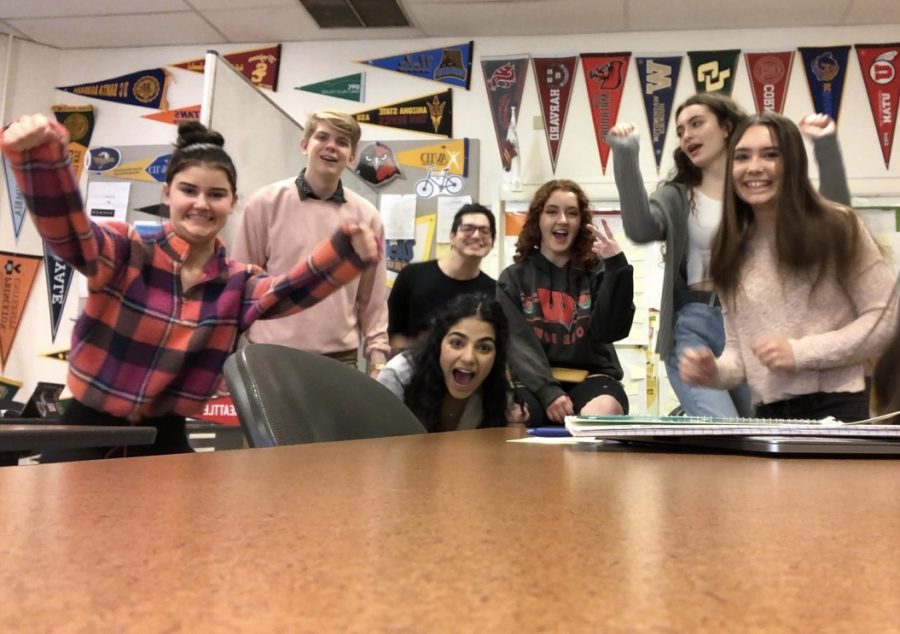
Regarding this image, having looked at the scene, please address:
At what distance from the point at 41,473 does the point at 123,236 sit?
113cm

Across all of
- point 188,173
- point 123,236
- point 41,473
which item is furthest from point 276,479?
point 188,173

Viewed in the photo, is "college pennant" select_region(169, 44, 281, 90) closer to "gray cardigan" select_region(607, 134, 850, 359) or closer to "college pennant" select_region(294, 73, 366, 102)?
"college pennant" select_region(294, 73, 366, 102)

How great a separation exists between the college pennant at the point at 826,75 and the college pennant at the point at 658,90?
52 cm

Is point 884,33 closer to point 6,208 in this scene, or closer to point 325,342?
point 325,342

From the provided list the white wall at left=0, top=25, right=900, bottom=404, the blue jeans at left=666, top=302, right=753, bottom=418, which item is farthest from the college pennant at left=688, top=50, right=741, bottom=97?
the blue jeans at left=666, top=302, right=753, bottom=418

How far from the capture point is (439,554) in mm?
181

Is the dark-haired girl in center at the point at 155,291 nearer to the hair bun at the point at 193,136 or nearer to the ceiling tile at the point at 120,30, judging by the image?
the hair bun at the point at 193,136

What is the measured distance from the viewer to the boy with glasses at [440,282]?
7.22 ft

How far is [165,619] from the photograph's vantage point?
0.13 metres

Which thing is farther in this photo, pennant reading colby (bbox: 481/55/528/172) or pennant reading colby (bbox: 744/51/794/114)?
pennant reading colby (bbox: 481/55/528/172)

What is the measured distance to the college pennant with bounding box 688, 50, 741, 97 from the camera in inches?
125

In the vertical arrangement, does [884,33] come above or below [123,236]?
above

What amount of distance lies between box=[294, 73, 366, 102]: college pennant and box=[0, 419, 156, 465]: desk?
2.69m

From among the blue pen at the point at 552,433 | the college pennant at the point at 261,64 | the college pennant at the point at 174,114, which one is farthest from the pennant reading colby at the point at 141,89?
the blue pen at the point at 552,433
